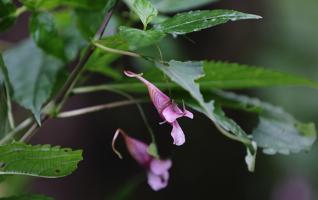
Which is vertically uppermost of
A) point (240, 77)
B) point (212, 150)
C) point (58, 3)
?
point (58, 3)

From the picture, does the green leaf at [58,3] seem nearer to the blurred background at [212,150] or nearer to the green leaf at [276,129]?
the green leaf at [276,129]

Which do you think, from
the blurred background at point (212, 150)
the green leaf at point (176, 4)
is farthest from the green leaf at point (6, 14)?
the blurred background at point (212, 150)

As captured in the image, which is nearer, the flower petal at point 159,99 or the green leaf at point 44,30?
the flower petal at point 159,99

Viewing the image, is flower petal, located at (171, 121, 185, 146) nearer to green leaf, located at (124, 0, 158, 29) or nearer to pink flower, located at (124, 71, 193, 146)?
pink flower, located at (124, 71, 193, 146)

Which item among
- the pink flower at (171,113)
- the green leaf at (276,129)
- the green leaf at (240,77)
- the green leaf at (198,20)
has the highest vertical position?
the green leaf at (198,20)

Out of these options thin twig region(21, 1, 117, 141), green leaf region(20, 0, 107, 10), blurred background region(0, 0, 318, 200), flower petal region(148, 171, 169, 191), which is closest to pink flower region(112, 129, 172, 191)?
flower petal region(148, 171, 169, 191)

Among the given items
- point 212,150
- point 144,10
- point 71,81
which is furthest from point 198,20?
point 212,150

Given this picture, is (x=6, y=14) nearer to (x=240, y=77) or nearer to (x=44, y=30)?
(x=44, y=30)
